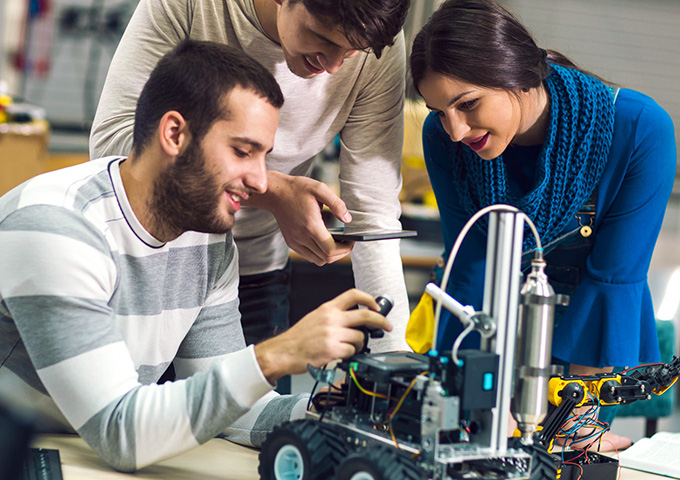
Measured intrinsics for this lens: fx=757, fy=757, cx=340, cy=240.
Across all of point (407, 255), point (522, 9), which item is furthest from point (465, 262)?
point (522, 9)

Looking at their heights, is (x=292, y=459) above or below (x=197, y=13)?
below

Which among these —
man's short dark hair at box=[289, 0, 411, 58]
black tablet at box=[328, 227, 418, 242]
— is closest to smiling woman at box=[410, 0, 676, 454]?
man's short dark hair at box=[289, 0, 411, 58]

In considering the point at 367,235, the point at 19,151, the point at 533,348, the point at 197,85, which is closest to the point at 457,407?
the point at 533,348

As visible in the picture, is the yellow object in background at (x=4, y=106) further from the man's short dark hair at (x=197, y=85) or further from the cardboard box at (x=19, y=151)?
the man's short dark hair at (x=197, y=85)

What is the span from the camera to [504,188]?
5.48 feet

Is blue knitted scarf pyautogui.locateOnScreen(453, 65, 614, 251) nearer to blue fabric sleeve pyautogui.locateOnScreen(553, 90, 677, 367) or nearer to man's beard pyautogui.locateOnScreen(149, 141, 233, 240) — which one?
blue fabric sleeve pyautogui.locateOnScreen(553, 90, 677, 367)

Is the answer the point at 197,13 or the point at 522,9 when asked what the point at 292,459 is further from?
the point at 522,9

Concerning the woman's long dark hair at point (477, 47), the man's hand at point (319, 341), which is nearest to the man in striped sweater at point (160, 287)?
the man's hand at point (319, 341)

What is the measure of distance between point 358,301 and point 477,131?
1.99ft

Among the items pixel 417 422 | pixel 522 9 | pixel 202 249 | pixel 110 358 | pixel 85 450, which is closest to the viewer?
pixel 417 422

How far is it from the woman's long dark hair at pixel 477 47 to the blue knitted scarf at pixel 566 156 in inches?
3.9

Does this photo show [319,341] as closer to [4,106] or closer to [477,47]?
[477,47]

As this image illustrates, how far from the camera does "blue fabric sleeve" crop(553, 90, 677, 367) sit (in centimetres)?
156

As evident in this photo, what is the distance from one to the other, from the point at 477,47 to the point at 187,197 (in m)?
0.65
